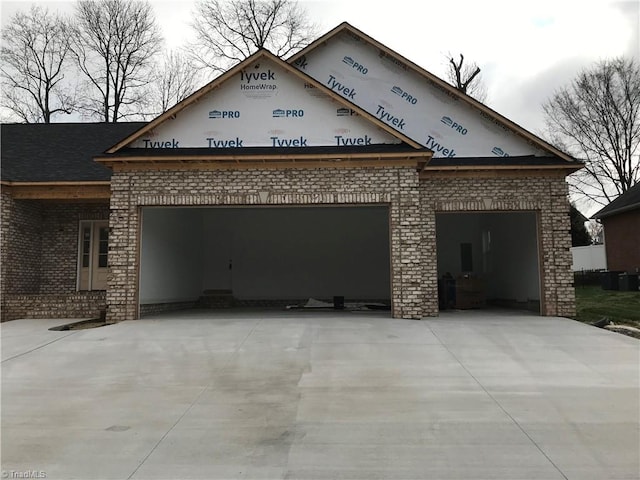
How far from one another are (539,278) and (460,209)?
2846mm

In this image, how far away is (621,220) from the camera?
26516mm

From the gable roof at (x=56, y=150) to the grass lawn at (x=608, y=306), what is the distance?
1450cm

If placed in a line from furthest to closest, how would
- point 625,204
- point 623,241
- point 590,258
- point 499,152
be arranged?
point 590,258 < point 623,241 < point 625,204 < point 499,152

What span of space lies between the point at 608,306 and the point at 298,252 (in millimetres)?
11027

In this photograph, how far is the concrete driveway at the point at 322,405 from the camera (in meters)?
4.33

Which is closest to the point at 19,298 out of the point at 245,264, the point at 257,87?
the point at 245,264

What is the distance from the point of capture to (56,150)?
15570 mm

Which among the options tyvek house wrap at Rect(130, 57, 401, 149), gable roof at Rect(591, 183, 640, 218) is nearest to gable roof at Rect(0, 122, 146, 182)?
tyvek house wrap at Rect(130, 57, 401, 149)

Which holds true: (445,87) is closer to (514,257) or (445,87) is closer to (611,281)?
(514,257)

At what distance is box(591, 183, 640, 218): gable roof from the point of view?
24422mm

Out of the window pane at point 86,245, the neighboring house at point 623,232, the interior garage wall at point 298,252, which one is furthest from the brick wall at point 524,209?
the neighboring house at point 623,232

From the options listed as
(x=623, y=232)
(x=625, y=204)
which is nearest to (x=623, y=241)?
(x=623, y=232)

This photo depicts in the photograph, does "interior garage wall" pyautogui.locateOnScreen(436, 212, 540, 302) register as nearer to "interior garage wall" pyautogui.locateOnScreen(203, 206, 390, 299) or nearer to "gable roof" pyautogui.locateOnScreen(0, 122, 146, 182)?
"interior garage wall" pyautogui.locateOnScreen(203, 206, 390, 299)

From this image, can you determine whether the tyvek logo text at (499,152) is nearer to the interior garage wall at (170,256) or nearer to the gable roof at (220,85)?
the gable roof at (220,85)
